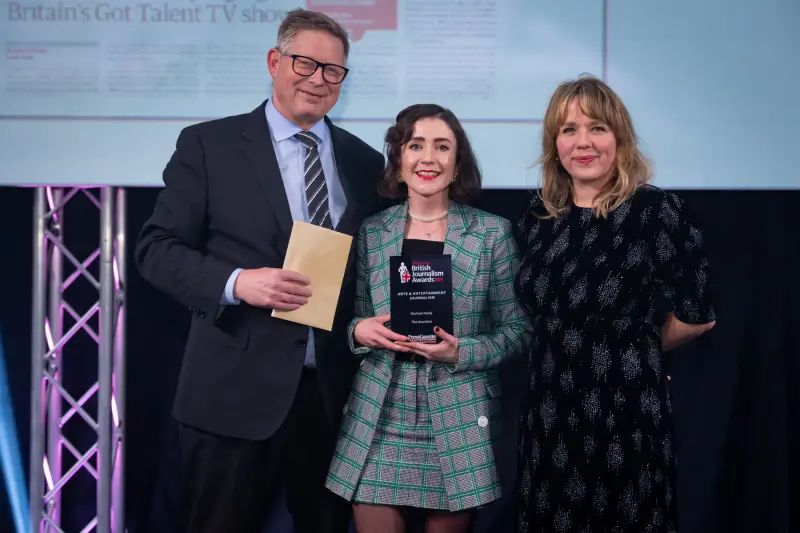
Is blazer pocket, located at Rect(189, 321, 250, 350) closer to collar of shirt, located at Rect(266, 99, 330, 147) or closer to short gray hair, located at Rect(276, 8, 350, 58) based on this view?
collar of shirt, located at Rect(266, 99, 330, 147)

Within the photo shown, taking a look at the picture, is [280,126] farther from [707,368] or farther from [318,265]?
[707,368]

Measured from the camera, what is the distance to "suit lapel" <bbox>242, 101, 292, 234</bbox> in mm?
2359

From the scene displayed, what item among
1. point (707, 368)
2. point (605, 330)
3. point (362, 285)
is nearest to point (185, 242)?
point (362, 285)

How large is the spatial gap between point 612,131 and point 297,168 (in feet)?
3.12

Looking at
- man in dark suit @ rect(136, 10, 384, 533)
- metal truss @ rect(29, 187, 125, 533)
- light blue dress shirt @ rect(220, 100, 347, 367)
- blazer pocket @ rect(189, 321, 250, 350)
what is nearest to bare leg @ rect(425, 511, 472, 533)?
man in dark suit @ rect(136, 10, 384, 533)

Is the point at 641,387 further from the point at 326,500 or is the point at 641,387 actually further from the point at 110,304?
the point at 110,304

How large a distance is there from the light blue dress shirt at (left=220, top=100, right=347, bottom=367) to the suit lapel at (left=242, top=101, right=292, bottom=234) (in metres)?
0.04

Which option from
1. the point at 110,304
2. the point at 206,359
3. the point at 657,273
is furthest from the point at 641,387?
the point at 110,304

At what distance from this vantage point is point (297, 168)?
8.14 ft

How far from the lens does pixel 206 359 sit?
7.78 ft

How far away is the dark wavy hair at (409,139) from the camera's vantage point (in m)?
2.42

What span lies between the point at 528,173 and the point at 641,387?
119 cm

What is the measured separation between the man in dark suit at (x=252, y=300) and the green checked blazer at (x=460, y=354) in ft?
0.34

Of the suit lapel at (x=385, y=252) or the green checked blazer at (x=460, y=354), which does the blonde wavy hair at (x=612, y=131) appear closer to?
the green checked blazer at (x=460, y=354)
